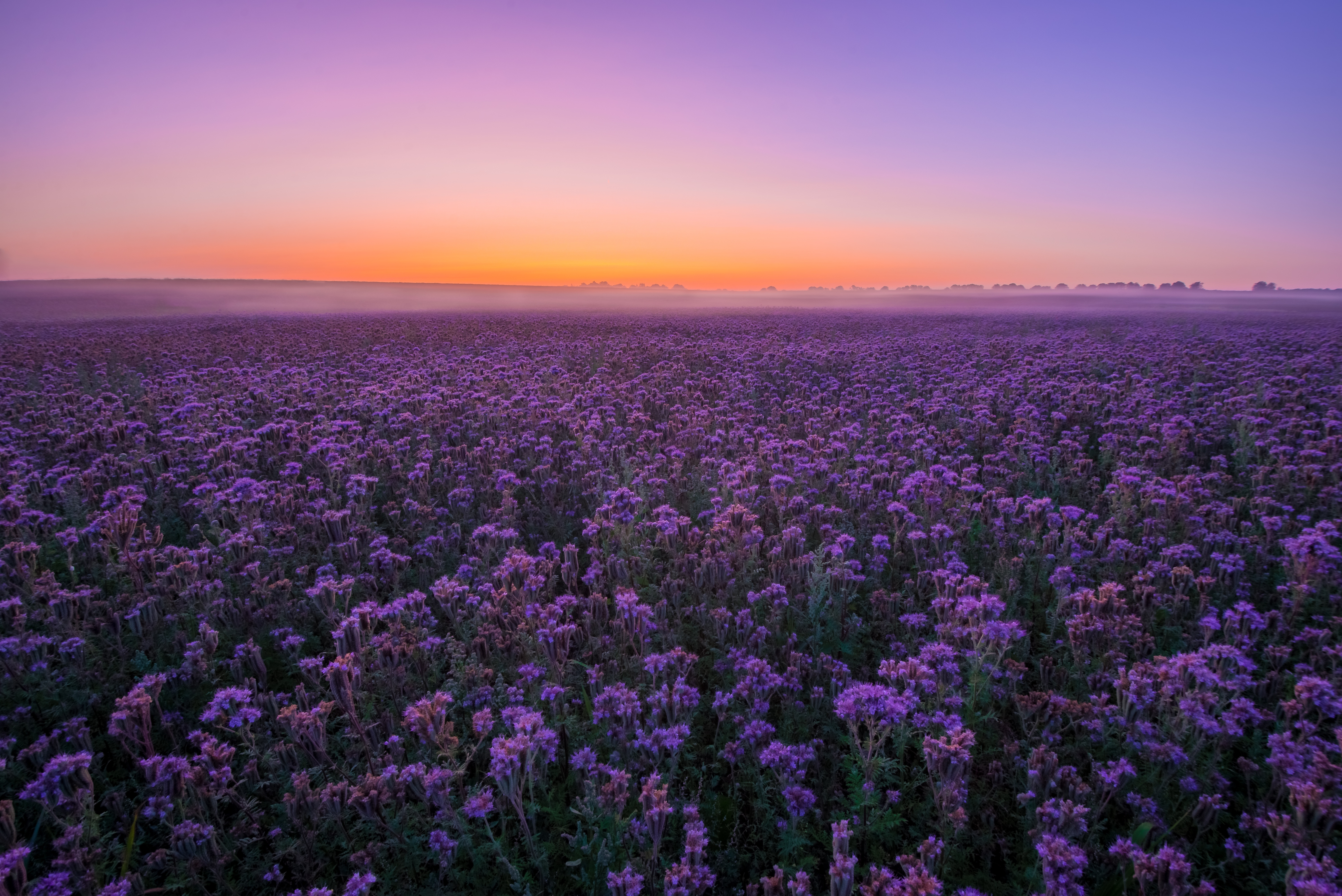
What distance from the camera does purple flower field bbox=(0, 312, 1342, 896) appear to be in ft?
10.4

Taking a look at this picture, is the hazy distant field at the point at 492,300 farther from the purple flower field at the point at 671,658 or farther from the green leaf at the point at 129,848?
the green leaf at the point at 129,848

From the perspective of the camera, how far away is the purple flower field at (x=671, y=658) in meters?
3.18

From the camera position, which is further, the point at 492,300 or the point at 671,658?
the point at 492,300

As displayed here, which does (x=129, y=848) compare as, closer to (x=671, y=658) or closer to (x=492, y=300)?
(x=671, y=658)

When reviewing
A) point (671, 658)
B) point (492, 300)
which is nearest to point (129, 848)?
point (671, 658)

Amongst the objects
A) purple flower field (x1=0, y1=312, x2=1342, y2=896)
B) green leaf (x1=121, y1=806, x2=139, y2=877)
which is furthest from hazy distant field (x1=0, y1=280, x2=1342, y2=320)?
green leaf (x1=121, y1=806, x2=139, y2=877)

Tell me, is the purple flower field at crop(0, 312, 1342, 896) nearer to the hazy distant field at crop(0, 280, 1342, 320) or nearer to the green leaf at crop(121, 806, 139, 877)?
the green leaf at crop(121, 806, 139, 877)

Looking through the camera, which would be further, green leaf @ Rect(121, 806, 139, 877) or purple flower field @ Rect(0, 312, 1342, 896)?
purple flower field @ Rect(0, 312, 1342, 896)

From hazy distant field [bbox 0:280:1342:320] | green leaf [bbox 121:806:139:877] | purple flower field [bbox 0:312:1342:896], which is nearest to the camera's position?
green leaf [bbox 121:806:139:877]

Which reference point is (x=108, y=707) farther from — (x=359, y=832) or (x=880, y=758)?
(x=880, y=758)

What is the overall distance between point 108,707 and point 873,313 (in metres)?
61.0

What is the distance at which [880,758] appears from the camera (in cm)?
344

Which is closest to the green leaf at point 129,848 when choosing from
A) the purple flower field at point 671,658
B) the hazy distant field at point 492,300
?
the purple flower field at point 671,658

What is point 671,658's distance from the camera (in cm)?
416
